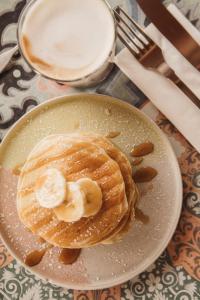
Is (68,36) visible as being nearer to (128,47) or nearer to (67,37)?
(67,37)

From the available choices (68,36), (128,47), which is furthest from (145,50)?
(68,36)

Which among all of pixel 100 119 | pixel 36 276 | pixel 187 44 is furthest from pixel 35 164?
pixel 187 44

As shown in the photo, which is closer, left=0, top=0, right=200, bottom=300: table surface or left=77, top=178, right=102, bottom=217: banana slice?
left=77, top=178, right=102, bottom=217: banana slice

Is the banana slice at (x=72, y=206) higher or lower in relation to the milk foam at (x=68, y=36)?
lower

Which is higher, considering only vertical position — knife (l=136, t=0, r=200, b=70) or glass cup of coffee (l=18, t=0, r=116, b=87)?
glass cup of coffee (l=18, t=0, r=116, b=87)

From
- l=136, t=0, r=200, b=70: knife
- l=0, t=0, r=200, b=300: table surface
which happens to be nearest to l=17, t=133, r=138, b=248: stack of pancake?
l=0, t=0, r=200, b=300: table surface

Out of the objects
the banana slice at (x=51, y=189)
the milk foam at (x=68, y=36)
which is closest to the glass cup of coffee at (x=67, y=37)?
the milk foam at (x=68, y=36)

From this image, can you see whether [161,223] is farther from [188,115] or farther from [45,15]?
[45,15]

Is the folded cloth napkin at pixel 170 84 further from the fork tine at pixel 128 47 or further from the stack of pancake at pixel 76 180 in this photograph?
the stack of pancake at pixel 76 180

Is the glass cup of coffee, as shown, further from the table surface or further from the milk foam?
the table surface
